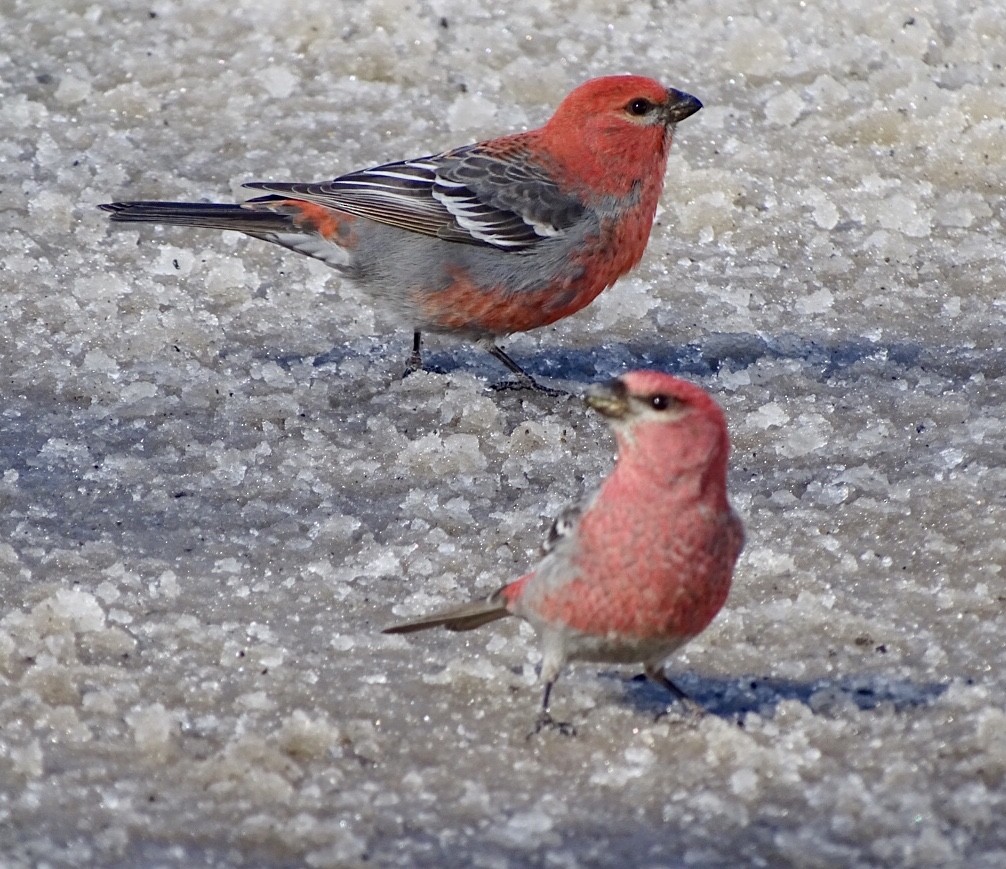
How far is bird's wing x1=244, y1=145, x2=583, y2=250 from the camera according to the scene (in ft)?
17.4

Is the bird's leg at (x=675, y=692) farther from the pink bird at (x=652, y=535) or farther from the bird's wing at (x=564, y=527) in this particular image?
the bird's wing at (x=564, y=527)

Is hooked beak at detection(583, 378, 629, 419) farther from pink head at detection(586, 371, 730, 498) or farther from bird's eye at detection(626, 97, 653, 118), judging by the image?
bird's eye at detection(626, 97, 653, 118)

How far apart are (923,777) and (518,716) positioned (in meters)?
0.96

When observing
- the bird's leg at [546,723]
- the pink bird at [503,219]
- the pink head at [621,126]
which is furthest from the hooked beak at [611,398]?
the pink head at [621,126]

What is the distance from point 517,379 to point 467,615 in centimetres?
191

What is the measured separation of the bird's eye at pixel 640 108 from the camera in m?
5.34

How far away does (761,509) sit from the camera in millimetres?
4637

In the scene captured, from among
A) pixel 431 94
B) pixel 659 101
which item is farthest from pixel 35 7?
pixel 659 101

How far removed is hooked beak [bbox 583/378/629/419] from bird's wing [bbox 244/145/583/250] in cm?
199

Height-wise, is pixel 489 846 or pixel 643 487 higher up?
pixel 643 487

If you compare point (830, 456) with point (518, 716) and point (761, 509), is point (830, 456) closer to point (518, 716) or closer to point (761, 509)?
point (761, 509)

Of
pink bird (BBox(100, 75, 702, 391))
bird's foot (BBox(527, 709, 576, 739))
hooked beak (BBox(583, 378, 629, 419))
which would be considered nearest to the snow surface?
bird's foot (BBox(527, 709, 576, 739))

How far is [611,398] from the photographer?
3379 mm

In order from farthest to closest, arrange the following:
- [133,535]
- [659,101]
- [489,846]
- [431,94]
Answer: [431,94]
[659,101]
[133,535]
[489,846]
